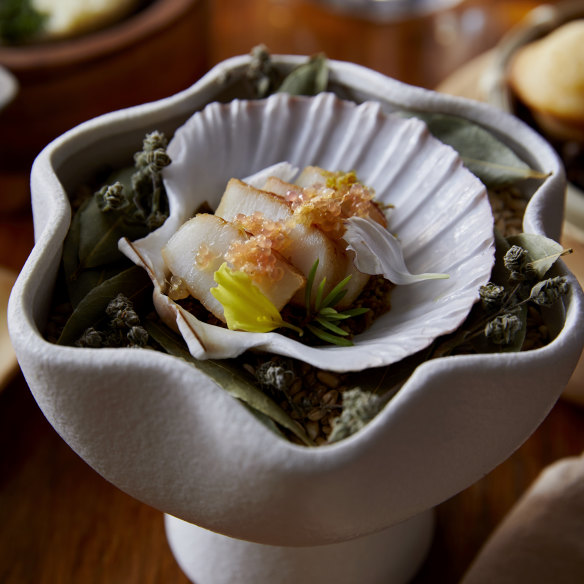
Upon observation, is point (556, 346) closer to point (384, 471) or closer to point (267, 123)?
point (384, 471)

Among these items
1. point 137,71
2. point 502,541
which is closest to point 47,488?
point 502,541

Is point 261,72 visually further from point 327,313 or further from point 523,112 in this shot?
point 523,112

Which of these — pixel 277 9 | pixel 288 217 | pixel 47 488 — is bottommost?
pixel 47 488

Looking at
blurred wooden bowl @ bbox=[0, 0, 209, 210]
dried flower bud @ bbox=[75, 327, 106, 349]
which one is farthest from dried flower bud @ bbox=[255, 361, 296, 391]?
blurred wooden bowl @ bbox=[0, 0, 209, 210]

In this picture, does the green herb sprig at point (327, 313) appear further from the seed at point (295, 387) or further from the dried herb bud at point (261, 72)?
the dried herb bud at point (261, 72)

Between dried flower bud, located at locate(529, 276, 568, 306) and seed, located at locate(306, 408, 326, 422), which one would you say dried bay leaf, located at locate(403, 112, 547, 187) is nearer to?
dried flower bud, located at locate(529, 276, 568, 306)

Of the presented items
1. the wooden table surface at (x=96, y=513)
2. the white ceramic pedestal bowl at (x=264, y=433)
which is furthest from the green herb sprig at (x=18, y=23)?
the white ceramic pedestal bowl at (x=264, y=433)
